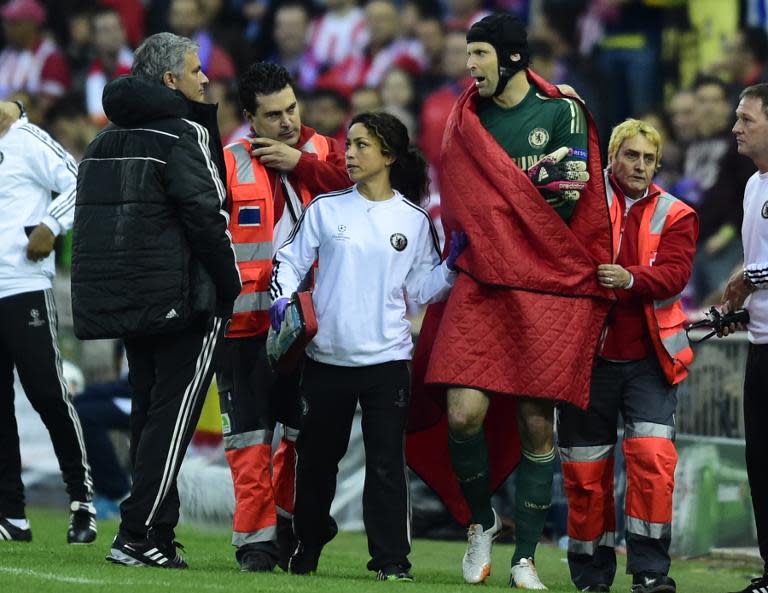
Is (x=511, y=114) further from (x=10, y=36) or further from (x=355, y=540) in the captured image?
(x=10, y=36)

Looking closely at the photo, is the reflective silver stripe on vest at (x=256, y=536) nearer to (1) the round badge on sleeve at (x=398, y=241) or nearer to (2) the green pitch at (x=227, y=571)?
(2) the green pitch at (x=227, y=571)

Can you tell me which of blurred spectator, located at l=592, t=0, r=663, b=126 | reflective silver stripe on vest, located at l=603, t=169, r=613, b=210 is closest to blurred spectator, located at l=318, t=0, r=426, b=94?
blurred spectator, located at l=592, t=0, r=663, b=126

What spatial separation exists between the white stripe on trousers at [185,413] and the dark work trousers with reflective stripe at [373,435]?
0.46 m

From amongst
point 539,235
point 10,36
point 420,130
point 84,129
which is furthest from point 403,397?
point 10,36

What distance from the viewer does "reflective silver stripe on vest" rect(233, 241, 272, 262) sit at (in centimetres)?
873

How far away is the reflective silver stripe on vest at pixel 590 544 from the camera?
895cm

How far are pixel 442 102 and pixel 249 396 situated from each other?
7.24 meters

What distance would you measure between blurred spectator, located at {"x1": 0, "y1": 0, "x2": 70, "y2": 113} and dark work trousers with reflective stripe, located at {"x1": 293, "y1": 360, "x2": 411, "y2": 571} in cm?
1103

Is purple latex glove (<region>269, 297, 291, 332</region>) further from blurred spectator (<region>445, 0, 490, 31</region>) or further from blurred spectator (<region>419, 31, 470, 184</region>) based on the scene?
blurred spectator (<region>445, 0, 490, 31</region>)

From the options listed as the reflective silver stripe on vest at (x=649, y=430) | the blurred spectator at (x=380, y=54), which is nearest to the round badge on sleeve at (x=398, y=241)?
the reflective silver stripe on vest at (x=649, y=430)

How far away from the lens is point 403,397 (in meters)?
8.53

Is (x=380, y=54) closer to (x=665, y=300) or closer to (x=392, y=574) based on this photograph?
(x=665, y=300)

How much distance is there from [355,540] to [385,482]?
3.08 meters

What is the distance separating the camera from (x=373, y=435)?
849 cm
